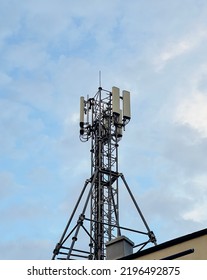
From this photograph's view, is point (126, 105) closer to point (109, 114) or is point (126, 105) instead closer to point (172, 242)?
point (109, 114)

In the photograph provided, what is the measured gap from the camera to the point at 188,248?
1941cm

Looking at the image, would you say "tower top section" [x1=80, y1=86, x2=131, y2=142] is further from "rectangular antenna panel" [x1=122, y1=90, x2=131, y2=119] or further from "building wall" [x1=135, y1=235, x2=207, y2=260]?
"building wall" [x1=135, y1=235, x2=207, y2=260]

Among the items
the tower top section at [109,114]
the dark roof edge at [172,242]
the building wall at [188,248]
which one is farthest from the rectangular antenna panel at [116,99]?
the building wall at [188,248]

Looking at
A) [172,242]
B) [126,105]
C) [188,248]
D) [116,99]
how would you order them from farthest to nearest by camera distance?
[126,105] < [116,99] < [172,242] < [188,248]

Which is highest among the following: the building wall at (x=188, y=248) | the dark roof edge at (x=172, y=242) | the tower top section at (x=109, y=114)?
the tower top section at (x=109, y=114)

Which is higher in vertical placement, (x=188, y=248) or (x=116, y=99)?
(x=116, y=99)

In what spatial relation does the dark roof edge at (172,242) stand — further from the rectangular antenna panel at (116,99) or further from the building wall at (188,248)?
the rectangular antenna panel at (116,99)

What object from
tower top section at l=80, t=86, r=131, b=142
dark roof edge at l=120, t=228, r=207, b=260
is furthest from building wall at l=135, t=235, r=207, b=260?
tower top section at l=80, t=86, r=131, b=142

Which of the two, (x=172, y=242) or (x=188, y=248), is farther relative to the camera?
(x=172, y=242)

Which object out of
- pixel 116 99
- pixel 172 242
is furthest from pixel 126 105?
pixel 172 242

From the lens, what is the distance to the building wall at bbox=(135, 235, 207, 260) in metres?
19.1

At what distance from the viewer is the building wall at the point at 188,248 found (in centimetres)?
1906
